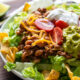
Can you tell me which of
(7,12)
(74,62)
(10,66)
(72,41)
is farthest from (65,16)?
(7,12)

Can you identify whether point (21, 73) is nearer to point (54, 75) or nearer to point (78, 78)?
point (54, 75)

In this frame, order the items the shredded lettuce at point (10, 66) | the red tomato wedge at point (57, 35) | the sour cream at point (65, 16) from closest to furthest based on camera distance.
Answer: the shredded lettuce at point (10, 66) < the red tomato wedge at point (57, 35) < the sour cream at point (65, 16)

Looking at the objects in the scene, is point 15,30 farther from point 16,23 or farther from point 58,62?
point 58,62

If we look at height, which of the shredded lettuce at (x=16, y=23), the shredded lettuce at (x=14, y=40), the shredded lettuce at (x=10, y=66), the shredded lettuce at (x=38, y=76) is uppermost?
the shredded lettuce at (x=16, y=23)

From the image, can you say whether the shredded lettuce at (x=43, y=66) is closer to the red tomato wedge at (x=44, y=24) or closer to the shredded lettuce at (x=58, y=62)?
the shredded lettuce at (x=58, y=62)

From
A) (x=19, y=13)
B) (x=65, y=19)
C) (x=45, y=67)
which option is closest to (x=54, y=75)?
(x=45, y=67)

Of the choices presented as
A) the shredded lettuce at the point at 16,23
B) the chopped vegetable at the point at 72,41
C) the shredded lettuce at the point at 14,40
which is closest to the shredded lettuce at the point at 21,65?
the shredded lettuce at the point at 14,40
